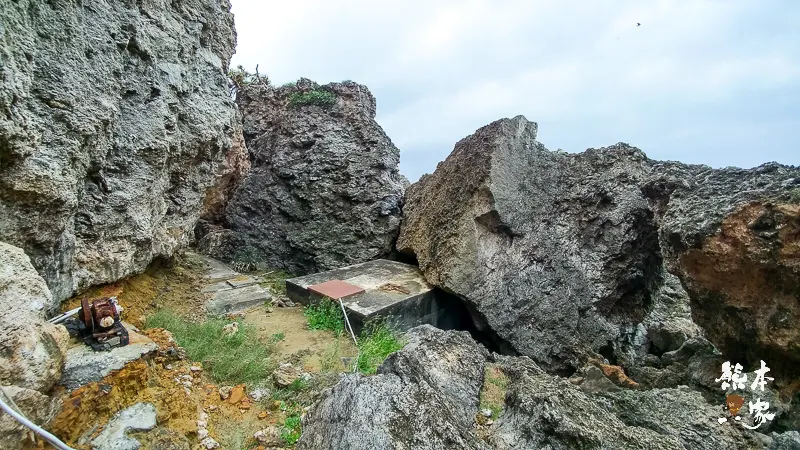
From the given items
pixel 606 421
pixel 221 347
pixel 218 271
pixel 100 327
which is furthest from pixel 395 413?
pixel 218 271

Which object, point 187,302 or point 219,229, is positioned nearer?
point 187,302

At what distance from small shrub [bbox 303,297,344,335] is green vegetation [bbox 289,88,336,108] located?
4.32 m

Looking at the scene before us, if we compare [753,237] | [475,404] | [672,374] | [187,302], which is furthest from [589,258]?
[187,302]

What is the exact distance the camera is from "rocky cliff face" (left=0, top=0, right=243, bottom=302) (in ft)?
8.63

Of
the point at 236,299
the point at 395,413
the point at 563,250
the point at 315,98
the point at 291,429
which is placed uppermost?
the point at 315,98

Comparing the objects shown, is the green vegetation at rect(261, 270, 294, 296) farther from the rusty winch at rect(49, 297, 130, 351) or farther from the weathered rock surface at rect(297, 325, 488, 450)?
the weathered rock surface at rect(297, 325, 488, 450)

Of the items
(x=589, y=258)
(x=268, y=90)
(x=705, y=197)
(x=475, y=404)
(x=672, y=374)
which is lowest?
(x=672, y=374)

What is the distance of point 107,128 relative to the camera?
336cm

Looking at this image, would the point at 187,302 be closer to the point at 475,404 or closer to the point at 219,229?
the point at 219,229

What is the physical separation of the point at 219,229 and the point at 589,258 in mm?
6532

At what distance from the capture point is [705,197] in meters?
3.38

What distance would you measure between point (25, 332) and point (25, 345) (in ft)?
0.24

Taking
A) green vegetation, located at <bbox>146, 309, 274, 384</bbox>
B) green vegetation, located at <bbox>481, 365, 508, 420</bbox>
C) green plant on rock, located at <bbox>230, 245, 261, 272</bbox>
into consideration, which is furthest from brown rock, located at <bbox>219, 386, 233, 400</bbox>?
green plant on rock, located at <bbox>230, 245, 261, 272</bbox>

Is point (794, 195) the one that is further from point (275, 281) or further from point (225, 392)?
point (275, 281)
